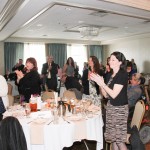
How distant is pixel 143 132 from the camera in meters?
3.25

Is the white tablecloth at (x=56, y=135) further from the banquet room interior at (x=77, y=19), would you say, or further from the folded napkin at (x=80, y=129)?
the banquet room interior at (x=77, y=19)

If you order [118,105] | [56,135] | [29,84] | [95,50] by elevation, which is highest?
[95,50]

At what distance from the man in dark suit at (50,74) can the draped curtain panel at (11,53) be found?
3.51 metres

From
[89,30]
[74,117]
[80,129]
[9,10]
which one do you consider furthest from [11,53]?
[80,129]

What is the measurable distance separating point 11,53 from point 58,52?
7.80 feet

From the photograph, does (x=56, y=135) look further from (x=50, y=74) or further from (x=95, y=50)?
(x=95, y=50)

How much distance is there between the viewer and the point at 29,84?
3738mm

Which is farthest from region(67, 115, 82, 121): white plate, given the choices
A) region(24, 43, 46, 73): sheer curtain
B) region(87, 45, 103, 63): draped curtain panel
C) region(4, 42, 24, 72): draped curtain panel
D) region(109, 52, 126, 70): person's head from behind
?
region(87, 45, 103, 63): draped curtain panel

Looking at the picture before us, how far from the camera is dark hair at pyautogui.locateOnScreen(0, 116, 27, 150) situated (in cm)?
178

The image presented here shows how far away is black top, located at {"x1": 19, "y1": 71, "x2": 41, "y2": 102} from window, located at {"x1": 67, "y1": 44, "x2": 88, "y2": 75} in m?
7.57

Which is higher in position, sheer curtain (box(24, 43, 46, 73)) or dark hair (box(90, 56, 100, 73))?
sheer curtain (box(24, 43, 46, 73))

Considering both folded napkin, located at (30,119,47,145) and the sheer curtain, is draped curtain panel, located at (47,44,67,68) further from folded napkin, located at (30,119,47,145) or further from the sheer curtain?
folded napkin, located at (30,119,47,145)

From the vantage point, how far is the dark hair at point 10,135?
5.85 feet

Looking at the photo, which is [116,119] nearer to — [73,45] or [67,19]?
[67,19]
